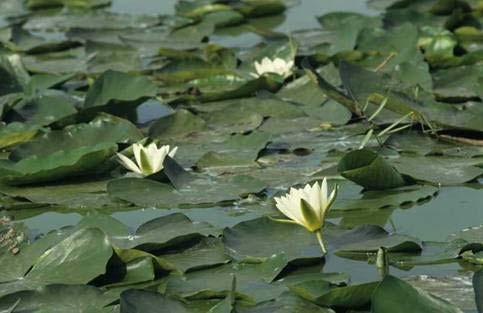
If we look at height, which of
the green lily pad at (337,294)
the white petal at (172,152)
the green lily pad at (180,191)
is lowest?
the green lily pad at (180,191)

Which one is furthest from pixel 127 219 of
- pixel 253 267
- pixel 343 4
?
pixel 343 4

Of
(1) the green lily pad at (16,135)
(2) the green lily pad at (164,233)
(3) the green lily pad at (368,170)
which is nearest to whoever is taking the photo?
(2) the green lily pad at (164,233)

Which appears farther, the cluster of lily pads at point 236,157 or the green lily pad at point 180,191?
the green lily pad at point 180,191

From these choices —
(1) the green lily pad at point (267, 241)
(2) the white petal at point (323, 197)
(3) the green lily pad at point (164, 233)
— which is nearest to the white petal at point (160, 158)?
(3) the green lily pad at point (164, 233)

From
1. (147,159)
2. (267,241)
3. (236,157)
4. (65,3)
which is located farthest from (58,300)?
(65,3)

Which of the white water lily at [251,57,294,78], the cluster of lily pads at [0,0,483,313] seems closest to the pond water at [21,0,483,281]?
the cluster of lily pads at [0,0,483,313]

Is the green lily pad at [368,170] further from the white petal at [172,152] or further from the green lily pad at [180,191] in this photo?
the white petal at [172,152]

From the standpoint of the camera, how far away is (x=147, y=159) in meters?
2.58

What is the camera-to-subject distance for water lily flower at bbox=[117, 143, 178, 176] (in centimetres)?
257

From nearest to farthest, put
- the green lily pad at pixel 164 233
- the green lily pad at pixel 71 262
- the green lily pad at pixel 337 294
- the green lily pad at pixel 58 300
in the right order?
1. the green lily pad at pixel 337 294
2. the green lily pad at pixel 58 300
3. the green lily pad at pixel 71 262
4. the green lily pad at pixel 164 233

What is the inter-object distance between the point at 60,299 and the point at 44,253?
0.57 feet

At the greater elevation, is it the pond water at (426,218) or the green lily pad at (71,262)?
the green lily pad at (71,262)

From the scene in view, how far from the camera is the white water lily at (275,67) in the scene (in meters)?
3.46

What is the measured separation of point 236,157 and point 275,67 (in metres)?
0.76
